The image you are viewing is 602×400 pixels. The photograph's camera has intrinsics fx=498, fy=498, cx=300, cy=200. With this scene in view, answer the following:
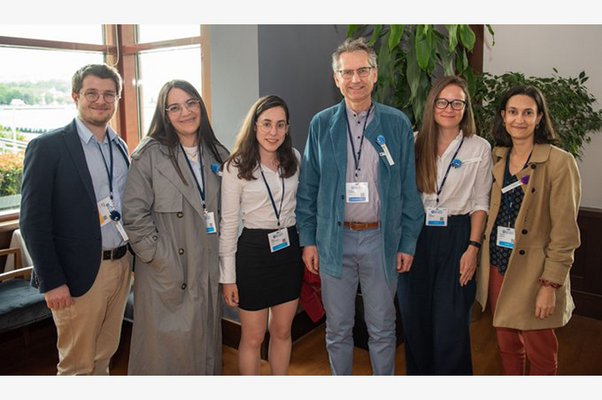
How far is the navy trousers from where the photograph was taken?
7.30 feet

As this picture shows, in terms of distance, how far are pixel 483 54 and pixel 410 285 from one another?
2.71 m

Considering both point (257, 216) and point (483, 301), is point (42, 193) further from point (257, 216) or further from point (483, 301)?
point (483, 301)

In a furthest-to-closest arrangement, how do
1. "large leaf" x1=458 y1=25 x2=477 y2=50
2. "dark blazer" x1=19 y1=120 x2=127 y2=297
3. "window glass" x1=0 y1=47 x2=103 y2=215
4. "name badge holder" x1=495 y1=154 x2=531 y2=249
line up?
"window glass" x1=0 y1=47 x2=103 y2=215 → "large leaf" x1=458 y1=25 x2=477 y2=50 → "name badge holder" x1=495 y1=154 x2=531 y2=249 → "dark blazer" x1=19 y1=120 x2=127 y2=297

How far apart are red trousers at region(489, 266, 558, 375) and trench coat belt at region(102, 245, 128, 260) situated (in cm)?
167

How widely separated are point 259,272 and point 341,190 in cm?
50

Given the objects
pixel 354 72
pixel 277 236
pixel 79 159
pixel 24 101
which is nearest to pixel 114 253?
pixel 79 159

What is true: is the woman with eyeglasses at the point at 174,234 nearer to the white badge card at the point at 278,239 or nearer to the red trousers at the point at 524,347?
the white badge card at the point at 278,239

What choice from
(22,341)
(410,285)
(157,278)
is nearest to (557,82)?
(410,285)

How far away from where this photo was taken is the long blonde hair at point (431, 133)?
220 centimetres

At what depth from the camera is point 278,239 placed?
7.07 ft

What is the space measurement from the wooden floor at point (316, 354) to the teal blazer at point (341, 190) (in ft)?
3.83

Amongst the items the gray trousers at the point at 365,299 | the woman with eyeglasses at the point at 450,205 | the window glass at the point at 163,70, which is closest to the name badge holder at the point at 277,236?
the gray trousers at the point at 365,299

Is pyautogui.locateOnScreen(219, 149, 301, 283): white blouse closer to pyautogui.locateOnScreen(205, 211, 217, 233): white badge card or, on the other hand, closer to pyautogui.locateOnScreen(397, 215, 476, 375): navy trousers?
pyautogui.locateOnScreen(205, 211, 217, 233): white badge card

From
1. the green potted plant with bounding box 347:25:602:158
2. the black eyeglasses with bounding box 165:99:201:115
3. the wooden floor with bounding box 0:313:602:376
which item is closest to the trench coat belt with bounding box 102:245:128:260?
the black eyeglasses with bounding box 165:99:201:115
